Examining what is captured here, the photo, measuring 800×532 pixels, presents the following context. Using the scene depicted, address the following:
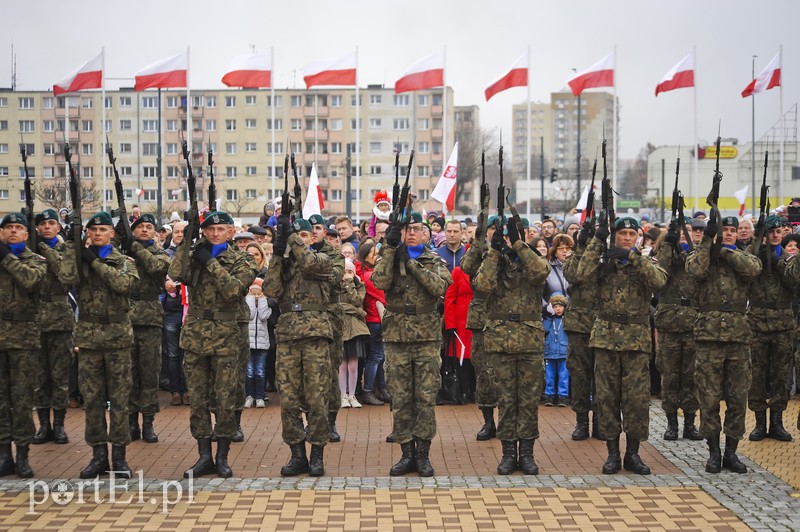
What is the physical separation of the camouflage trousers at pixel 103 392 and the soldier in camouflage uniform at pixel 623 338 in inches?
172

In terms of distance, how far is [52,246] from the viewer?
10.2m

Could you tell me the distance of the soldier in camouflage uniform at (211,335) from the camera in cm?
883

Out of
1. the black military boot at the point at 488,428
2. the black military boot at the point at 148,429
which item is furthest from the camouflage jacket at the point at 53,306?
the black military boot at the point at 488,428

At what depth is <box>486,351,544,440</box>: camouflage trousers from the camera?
29.7ft

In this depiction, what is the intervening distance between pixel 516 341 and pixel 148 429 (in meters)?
4.20

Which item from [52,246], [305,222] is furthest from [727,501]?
[52,246]

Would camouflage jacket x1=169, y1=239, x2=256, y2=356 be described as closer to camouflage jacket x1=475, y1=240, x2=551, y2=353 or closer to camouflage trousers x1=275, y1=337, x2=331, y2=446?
camouflage trousers x1=275, y1=337, x2=331, y2=446

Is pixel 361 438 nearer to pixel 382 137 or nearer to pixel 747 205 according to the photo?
pixel 747 205

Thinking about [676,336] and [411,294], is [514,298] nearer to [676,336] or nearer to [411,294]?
[411,294]

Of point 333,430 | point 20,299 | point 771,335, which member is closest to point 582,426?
point 771,335

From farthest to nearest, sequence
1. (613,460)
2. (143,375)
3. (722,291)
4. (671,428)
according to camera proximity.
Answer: (671,428) < (143,375) < (722,291) < (613,460)

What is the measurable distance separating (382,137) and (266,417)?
236 ft

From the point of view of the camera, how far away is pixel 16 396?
891 cm

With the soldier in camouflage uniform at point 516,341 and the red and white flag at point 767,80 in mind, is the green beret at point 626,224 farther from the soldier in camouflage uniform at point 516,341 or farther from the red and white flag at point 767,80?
the red and white flag at point 767,80
